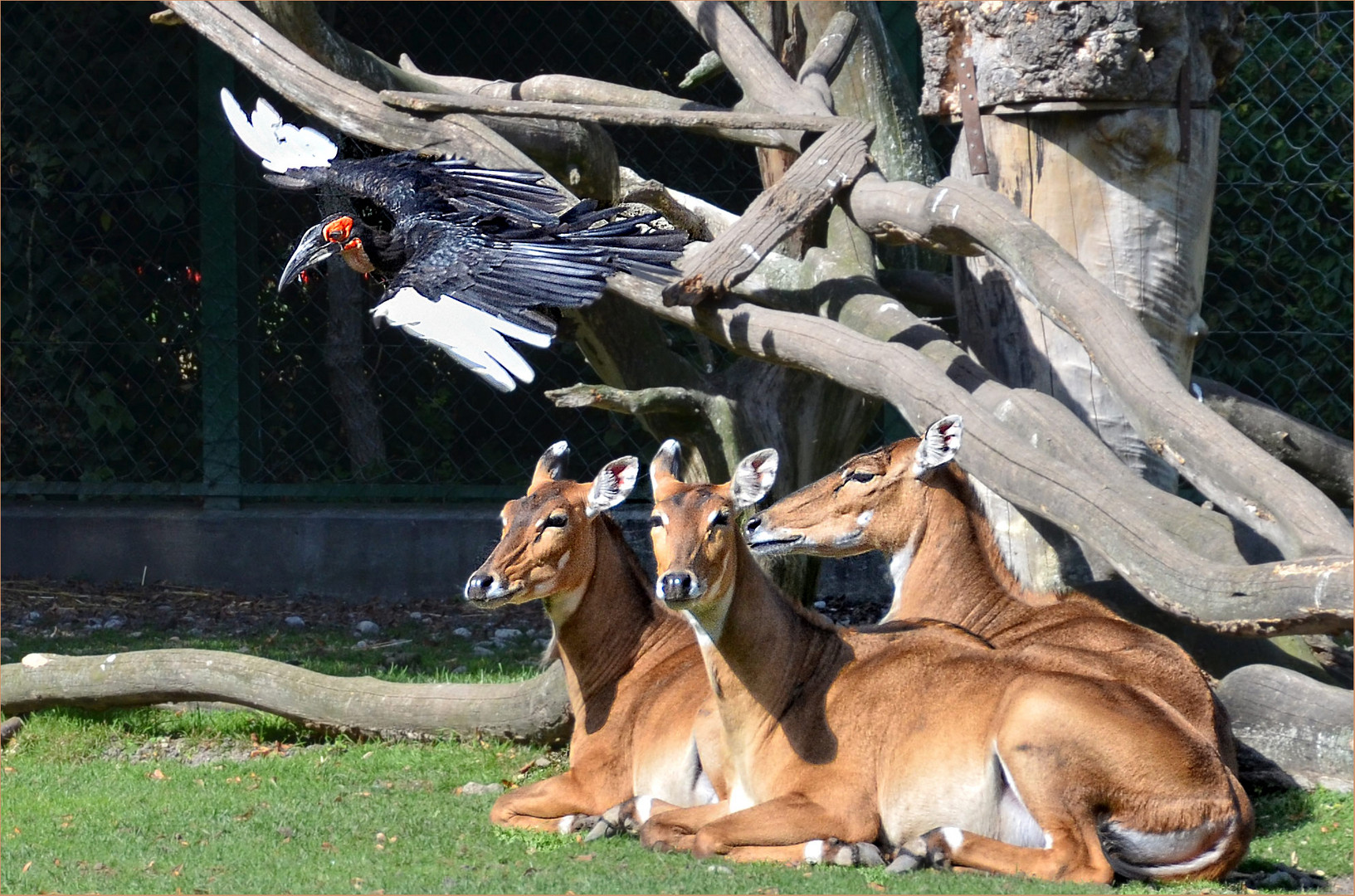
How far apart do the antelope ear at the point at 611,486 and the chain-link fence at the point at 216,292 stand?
3025 millimetres

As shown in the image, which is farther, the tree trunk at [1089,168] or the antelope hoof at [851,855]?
the tree trunk at [1089,168]

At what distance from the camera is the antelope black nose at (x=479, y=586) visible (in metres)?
4.09

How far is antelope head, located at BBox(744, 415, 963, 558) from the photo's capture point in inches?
179

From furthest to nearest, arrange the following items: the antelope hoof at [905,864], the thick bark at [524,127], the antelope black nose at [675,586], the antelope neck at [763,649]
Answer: the thick bark at [524,127], the antelope neck at [763,649], the antelope black nose at [675,586], the antelope hoof at [905,864]

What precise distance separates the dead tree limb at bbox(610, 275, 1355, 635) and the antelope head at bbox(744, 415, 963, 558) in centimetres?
18

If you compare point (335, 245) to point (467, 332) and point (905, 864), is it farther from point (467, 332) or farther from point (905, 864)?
point (905, 864)

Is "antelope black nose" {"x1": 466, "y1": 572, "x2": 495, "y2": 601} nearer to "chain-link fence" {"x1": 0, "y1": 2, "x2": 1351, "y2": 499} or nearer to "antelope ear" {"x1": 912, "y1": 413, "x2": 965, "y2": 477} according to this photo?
"antelope ear" {"x1": 912, "y1": 413, "x2": 965, "y2": 477}

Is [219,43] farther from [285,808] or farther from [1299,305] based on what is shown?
[1299,305]

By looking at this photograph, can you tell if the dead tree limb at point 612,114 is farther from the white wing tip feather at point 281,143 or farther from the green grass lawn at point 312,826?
the green grass lawn at point 312,826

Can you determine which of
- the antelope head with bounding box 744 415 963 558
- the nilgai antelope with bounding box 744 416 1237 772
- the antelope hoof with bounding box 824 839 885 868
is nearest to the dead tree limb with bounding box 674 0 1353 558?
the nilgai antelope with bounding box 744 416 1237 772

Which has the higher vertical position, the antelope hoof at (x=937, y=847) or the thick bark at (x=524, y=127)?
the thick bark at (x=524, y=127)

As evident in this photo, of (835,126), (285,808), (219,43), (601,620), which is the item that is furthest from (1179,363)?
(219,43)

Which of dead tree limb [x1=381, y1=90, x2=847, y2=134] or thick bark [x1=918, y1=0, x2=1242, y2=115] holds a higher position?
thick bark [x1=918, y1=0, x2=1242, y2=115]

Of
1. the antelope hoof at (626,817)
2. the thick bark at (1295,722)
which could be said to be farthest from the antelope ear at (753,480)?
the thick bark at (1295,722)
